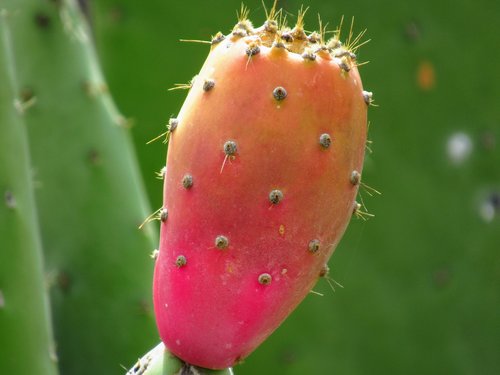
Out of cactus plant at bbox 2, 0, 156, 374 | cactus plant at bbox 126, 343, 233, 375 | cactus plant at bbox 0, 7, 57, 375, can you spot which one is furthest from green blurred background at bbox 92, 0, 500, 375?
cactus plant at bbox 126, 343, 233, 375

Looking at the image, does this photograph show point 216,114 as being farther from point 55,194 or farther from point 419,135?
point 419,135

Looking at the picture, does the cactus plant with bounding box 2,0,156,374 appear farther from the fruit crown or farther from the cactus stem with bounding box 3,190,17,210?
the fruit crown

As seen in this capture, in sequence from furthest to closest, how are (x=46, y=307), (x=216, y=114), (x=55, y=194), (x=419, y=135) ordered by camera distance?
(x=419, y=135) < (x=55, y=194) < (x=46, y=307) < (x=216, y=114)

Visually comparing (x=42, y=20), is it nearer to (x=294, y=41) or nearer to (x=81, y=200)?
(x=81, y=200)

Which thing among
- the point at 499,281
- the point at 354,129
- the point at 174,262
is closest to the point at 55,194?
the point at 174,262

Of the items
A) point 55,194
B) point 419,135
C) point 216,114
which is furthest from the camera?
point 419,135

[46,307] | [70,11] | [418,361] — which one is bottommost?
[418,361]
